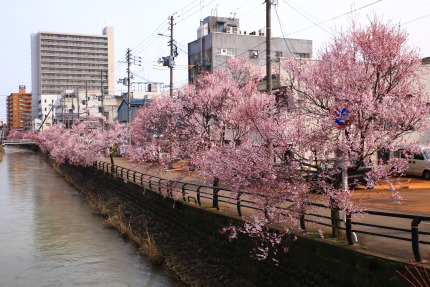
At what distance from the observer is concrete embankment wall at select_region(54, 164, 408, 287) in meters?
8.99

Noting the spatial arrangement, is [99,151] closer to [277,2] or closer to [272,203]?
[277,2]

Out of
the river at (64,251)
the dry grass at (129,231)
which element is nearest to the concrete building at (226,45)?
the dry grass at (129,231)

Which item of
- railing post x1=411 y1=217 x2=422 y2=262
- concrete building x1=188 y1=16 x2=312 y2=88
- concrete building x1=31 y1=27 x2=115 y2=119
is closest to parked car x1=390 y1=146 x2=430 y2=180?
railing post x1=411 y1=217 x2=422 y2=262

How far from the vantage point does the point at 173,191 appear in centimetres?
2070

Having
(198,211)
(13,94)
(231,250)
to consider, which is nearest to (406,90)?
(231,250)

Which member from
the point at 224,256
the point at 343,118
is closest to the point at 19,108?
the point at 224,256

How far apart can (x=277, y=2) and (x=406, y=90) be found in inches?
314

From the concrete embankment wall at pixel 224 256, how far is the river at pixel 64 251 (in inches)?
47.4

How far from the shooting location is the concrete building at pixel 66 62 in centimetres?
15712

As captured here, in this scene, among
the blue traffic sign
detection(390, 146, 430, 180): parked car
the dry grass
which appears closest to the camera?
the blue traffic sign

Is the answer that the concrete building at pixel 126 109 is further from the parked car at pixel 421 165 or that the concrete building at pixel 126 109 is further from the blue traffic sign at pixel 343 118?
the blue traffic sign at pixel 343 118

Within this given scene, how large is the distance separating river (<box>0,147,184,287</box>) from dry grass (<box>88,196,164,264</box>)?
1.15ft

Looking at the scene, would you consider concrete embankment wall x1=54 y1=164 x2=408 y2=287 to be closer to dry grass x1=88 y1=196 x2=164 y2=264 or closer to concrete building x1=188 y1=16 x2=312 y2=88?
dry grass x1=88 y1=196 x2=164 y2=264

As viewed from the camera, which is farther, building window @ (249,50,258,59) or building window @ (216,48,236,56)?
building window @ (249,50,258,59)
